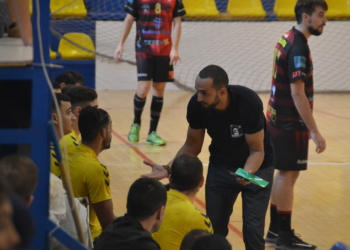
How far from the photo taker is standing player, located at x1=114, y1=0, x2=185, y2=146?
6.96 metres

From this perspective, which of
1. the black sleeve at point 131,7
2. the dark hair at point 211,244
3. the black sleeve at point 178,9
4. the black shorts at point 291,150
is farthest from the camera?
the black sleeve at point 178,9

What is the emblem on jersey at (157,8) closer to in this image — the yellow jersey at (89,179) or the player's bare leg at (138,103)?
the player's bare leg at (138,103)

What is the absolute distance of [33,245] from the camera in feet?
6.75

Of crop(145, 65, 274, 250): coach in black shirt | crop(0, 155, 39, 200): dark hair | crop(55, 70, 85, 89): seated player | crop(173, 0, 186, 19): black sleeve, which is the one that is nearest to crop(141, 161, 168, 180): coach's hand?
crop(145, 65, 274, 250): coach in black shirt

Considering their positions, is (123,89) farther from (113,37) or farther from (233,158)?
(233,158)

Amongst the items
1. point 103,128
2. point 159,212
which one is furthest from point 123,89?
point 159,212

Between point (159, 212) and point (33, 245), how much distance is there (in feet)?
2.07

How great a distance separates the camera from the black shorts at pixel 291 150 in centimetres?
401

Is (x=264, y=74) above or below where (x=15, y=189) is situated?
below

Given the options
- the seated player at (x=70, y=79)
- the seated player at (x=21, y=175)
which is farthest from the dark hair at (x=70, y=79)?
the seated player at (x=21, y=175)

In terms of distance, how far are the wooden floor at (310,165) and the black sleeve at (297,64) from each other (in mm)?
1152

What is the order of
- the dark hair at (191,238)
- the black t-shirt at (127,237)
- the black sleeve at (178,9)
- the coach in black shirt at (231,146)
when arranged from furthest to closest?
the black sleeve at (178,9) → the coach in black shirt at (231,146) → the dark hair at (191,238) → the black t-shirt at (127,237)

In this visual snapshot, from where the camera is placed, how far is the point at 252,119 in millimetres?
3246

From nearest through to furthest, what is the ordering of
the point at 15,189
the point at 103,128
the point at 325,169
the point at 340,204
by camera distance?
the point at 15,189 < the point at 103,128 < the point at 340,204 < the point at 325,169
